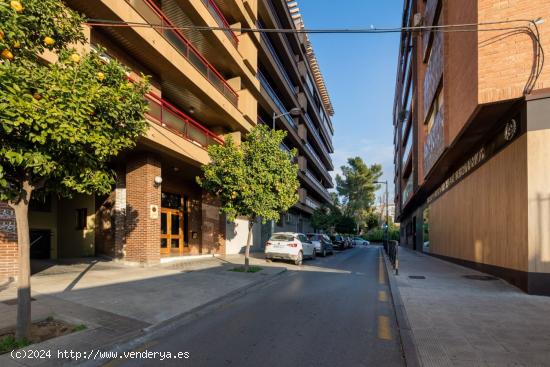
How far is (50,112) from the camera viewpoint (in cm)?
420

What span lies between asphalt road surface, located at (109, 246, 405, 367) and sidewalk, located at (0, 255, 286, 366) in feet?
2.05

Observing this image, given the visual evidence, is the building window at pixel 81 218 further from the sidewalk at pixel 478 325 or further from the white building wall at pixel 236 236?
the sidewalk at pixel 478 325

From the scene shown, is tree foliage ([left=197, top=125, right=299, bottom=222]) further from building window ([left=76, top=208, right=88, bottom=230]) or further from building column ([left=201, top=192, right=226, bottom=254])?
building column ([left=201, top=192, right=226, bottom=254])

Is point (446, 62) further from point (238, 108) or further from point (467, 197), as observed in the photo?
point (238, 108)

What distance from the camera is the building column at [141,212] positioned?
43.5 ft

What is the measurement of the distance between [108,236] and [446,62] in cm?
1570

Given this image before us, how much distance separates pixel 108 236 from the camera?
1450 cm

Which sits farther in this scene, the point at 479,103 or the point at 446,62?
the point at 446,62

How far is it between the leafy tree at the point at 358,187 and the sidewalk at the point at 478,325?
194ft

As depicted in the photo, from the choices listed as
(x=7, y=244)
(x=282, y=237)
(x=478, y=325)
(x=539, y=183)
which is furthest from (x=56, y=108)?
(x=282, y=237)

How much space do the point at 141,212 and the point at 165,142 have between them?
2811mm

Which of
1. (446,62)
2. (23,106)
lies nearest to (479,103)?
(446,62)

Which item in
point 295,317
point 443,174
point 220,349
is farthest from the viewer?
point 443,174

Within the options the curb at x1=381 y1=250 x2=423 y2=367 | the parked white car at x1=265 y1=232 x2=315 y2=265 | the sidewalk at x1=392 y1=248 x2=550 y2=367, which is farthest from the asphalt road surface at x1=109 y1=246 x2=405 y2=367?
the parked white car at x1=265 y1=232 x2=315 y2=265
